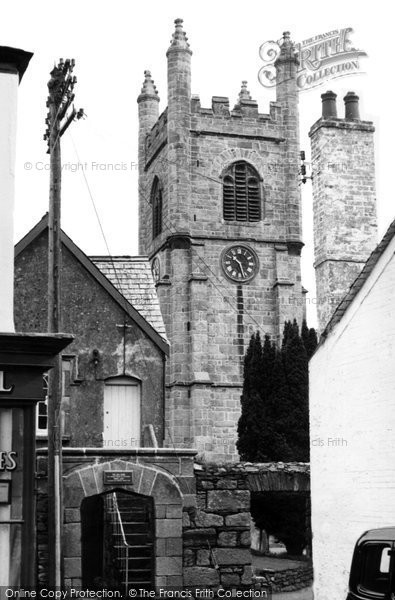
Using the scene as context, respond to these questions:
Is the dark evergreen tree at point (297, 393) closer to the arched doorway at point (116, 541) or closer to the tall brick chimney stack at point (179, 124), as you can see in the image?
the tall brick chimney stack at point (179, 124)

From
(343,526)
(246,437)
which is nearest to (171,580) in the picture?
(343,526)

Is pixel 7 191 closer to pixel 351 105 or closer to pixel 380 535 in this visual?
pixel 380 535

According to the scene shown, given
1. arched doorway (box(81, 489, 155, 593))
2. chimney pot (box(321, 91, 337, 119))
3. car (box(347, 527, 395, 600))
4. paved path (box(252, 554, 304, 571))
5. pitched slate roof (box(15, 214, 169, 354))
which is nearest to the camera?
car (box(347, 527, 395, 600))

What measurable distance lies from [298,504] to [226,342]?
14912 mm

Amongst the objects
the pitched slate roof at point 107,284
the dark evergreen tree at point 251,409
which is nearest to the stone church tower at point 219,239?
the dark evergreen tree at point 251,409

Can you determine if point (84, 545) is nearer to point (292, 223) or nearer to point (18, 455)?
point (18, 455)

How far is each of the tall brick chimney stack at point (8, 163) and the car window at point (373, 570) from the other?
205 inches

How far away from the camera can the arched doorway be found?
69.6ft

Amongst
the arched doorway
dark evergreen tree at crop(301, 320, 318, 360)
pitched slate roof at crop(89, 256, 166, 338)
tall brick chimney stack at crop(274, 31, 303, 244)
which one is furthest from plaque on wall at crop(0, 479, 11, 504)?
tall brick chimney stack at crop(274, 31, 303, 244)

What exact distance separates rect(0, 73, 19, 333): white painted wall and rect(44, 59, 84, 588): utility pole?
277cm

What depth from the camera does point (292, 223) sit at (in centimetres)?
4881

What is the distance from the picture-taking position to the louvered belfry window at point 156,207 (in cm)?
5053

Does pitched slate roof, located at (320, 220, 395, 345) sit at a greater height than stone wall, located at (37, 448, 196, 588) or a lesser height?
greater

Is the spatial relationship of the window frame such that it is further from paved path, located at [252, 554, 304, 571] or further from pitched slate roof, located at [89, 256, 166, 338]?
pitched slate roof, located at [89, 256, 166, 338]
